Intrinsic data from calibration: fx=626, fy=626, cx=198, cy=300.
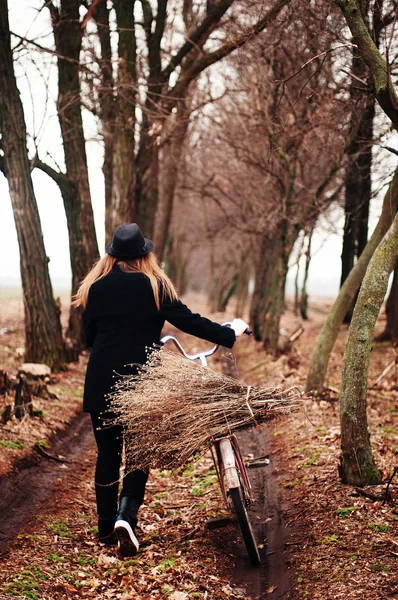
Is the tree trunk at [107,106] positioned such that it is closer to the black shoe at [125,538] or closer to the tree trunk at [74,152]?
the tree trunk at [74,152]

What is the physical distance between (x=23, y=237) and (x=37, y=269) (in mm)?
596

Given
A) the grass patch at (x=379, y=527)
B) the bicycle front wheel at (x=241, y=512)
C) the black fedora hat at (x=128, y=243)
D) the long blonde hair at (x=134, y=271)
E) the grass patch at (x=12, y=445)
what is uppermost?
the black fedora hat at (x=128, y=243)

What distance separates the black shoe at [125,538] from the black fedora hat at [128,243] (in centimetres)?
200

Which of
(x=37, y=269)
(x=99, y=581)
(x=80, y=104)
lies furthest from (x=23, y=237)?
(x=99, y=581)

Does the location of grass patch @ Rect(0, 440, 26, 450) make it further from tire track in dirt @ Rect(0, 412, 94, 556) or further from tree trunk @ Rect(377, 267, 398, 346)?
tree trunk @ Rect(377, 267, 398, 346)

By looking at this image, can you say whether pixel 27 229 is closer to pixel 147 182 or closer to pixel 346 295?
pixel 147 182

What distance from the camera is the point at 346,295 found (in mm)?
9133

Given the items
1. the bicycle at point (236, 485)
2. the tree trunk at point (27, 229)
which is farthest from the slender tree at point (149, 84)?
the bicycle at point (236, 485)

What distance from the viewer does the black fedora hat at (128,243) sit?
15.7 ft

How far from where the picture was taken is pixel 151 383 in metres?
4.50

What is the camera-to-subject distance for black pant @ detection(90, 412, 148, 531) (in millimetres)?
4758

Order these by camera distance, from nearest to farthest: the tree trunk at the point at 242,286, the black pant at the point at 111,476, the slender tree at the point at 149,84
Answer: the black pant at the point at 111,476 → the slender tree at the point at 149,84 → the tree trunk at the point at 242,286

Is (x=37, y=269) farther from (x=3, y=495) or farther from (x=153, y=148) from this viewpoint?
(x=3, y=495)

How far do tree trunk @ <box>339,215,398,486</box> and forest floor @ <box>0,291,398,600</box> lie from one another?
0.26 meters
